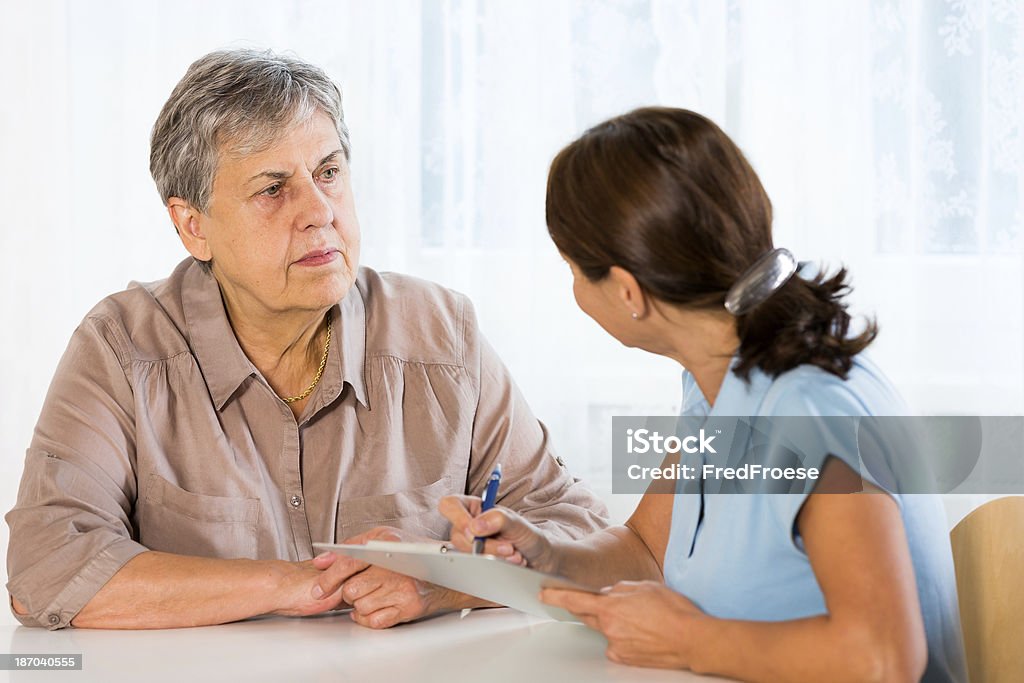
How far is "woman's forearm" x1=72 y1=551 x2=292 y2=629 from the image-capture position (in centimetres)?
146

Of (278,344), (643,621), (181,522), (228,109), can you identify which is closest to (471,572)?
(643,621)

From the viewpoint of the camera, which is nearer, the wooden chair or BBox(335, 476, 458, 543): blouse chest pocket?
the wooden chair

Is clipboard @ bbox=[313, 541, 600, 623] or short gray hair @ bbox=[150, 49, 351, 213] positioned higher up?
short gray hair @ bbox=[150, 49, 351, 213]

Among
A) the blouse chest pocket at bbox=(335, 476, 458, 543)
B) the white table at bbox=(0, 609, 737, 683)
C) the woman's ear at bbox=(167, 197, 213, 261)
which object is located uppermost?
the woman's ear at bbox=(167, 197, 213, 261)

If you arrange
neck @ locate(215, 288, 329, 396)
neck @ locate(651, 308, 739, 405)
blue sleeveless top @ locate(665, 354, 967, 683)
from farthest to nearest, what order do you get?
neck @ locate(215, 288, 329, 396) < neck @ locate(651, 308, 739, 405) < blue sleeveless top @ locate(665, 354, 967, 683)

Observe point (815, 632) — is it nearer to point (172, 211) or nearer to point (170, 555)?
point (170, 555)

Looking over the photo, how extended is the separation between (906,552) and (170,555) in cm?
97

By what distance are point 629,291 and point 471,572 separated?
0.36 meters

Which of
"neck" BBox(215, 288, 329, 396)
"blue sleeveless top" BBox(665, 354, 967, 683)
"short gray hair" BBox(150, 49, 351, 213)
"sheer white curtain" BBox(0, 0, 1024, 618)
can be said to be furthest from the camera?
"sheer white curtain" BBox(0, 0, 1024, 618)

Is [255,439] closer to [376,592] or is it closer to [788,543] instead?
[376,592]

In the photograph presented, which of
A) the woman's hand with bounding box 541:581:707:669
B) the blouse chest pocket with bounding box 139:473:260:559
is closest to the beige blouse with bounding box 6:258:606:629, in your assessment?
the blouse chest pocket with bounding box 139:473:260:559

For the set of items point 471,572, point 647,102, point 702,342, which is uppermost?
point 647,102

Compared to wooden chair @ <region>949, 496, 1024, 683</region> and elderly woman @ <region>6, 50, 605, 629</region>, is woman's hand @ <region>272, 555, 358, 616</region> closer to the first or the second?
elderly woman @ <region>6, 50, 605, 629</region>

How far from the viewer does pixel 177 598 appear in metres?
1.46
